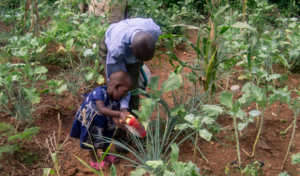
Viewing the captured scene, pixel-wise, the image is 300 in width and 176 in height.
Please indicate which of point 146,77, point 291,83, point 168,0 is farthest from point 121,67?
point 168,0

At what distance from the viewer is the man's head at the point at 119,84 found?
1979mm

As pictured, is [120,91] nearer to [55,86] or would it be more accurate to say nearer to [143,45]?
[143,45]

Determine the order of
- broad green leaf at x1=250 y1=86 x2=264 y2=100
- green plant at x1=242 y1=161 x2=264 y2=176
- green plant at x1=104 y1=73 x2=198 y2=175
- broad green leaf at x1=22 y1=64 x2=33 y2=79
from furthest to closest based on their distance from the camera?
1. broad green leaf at x1=22 y1=64 x2=33 y2=79
2. broad green leaf at x1=250 y1=86 x2=264 y2=100
3. green plant at x1=104 y1=73 x2=198 y2=175
4. green plant at x1=242 y1=161 x2=264 y2=176

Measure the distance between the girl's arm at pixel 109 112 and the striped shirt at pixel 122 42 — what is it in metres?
0.17

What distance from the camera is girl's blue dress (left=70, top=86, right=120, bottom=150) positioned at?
208 cm

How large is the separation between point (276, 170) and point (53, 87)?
2.23m

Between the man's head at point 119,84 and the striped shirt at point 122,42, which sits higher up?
the striped shirt at point 122,42

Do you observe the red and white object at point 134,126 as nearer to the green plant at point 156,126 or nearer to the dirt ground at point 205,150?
the green plant at point 156,126

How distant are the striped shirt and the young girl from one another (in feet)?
0.34

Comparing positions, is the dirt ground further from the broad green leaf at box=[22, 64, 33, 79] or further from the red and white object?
the broad green leaf at box=[22, 64, 33, 79]

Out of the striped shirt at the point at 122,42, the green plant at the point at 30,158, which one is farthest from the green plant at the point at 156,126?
the green plant at the point at 30,158

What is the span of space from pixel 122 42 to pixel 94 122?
27.8 inches

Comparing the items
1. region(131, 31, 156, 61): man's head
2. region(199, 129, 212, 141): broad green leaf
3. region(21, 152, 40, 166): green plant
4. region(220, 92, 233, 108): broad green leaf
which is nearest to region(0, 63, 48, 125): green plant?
region(21, 152, 40, 166): green plant

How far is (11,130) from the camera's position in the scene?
2.24 metres
